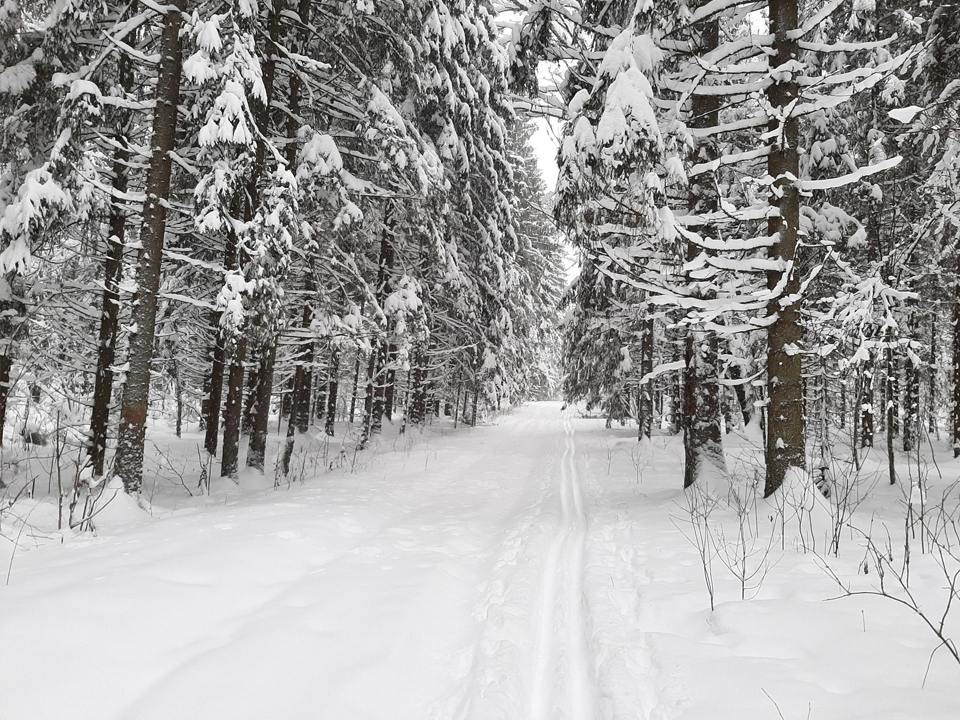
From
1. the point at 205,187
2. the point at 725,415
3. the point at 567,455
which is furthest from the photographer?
the point at 725,415

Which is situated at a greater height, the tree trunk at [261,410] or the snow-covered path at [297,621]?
the tree trunk at [261,410]

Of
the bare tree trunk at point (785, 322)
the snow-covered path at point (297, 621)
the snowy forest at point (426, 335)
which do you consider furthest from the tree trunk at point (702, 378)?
the snow-covered path at point (297, 621)

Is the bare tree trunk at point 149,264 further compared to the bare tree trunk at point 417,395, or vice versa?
the bare tree trunk at point 417,395

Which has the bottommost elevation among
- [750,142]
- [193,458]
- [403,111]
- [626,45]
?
[193,458]

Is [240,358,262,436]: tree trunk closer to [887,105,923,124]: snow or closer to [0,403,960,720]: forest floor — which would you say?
[0,403,960,720]: forest floor

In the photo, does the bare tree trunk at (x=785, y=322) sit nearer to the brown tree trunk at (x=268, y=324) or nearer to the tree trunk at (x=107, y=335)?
the brown tree trunk at (x=268, y=324)

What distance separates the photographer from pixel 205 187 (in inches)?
294

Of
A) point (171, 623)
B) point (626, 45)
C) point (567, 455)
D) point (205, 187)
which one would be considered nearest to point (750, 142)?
point (626, 45)

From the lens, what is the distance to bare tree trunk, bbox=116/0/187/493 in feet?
23.4

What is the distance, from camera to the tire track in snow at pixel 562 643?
9.38ft

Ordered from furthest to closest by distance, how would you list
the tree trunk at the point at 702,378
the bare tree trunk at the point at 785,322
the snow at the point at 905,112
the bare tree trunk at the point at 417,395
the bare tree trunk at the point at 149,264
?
the bare tree trunk at the point at 417,395 → the tree trunk at the point at 702,378 → the bare tree trunk at the point at 149,264 → the bare tree trunk at the point at 785,322 → the snow at the point at 905,112

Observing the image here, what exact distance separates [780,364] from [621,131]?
3.77m

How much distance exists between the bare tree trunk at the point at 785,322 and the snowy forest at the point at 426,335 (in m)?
0.05

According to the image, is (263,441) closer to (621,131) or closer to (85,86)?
(85,86)
